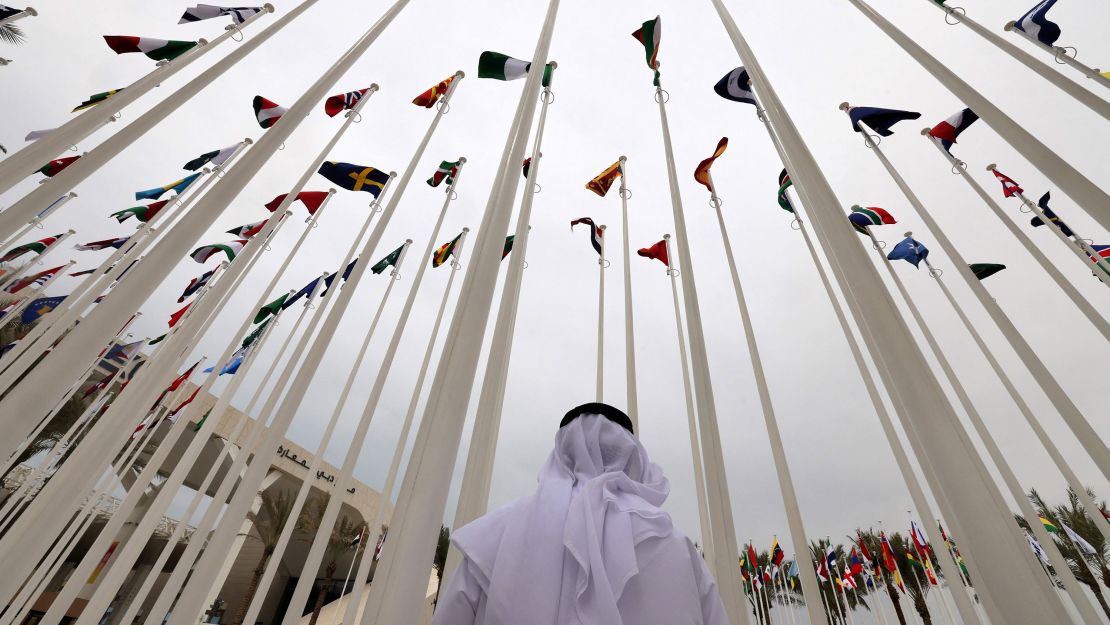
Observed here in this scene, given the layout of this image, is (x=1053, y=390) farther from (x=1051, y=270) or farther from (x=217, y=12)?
(x=217, y=12)

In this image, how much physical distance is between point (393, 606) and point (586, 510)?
1181mm

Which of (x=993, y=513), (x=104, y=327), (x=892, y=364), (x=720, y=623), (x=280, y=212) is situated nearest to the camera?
(x=720, y=623)

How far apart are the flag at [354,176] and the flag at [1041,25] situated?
9.37 meters

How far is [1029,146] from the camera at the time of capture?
3592 millimetres

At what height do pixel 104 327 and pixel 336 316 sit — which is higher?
pixel 336 316

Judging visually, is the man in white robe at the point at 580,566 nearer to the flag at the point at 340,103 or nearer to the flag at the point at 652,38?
the flag at the point at 652,38

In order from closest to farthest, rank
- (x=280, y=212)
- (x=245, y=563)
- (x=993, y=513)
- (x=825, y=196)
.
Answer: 1. (x=993, y=513)
2. (x=825, y=196)
3. (x=280, y=212)
4. (x=245, y=563)

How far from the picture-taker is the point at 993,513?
2154 millimetres

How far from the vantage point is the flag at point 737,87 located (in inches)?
248

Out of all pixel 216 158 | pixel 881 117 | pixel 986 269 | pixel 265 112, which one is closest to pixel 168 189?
pixel 216 158

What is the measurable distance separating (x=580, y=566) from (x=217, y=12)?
8925 mm

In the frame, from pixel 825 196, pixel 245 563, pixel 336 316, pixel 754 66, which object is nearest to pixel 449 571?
pixel 336 316

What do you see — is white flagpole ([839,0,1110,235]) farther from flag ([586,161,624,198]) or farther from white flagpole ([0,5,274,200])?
white flagpole ([0,5,274,200])

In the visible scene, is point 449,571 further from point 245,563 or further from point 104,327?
point 245,563
